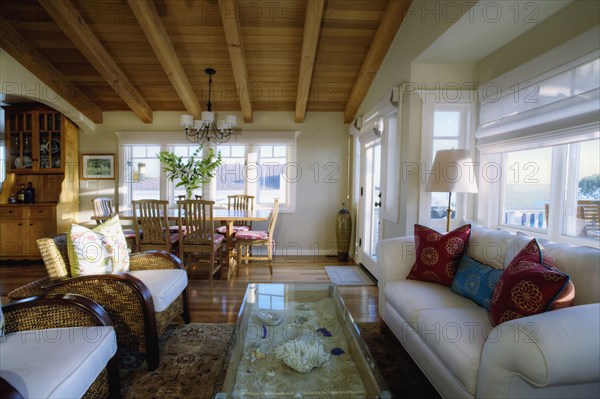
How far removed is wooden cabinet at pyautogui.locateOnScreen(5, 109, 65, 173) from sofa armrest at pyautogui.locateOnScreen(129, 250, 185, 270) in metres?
3.22

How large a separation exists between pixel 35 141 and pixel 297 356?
518cm

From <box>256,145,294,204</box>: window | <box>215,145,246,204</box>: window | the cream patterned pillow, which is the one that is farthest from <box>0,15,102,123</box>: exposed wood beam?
the cream patterned pillow

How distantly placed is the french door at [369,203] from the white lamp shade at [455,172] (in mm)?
1302

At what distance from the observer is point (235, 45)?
309 cm

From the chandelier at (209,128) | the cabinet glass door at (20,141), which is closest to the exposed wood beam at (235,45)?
the chandelier at (209,128)

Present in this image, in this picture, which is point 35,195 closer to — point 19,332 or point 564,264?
point 19,332

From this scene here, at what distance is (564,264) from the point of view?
1409mm

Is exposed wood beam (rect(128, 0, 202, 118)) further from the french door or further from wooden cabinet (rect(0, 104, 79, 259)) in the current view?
the french door

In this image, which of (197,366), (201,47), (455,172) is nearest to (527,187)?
(455,172)

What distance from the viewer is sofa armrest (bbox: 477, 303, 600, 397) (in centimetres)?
99

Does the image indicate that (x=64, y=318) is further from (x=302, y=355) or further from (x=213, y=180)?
(x=213, y=180)

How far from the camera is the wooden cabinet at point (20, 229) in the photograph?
4070 millimetres

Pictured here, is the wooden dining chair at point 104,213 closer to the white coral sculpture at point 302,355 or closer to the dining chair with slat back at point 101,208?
the dining chair with slat back at point 101,208

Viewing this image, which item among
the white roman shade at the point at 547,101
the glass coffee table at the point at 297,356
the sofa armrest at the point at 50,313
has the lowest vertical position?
the glass coffee table at the point at 297,356
